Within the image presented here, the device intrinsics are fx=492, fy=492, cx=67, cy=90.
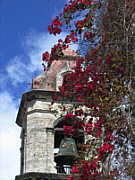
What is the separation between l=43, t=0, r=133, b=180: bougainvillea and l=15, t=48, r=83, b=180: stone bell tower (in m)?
5.64

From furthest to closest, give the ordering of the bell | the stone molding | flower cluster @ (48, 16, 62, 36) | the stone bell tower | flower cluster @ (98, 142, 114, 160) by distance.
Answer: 1. the stone molding
2. the stone bell tower
3. the bell
4. flower cluster @ (48, 16, 62, 36)
5. flower cluster @ (98, 142, 114, 160)

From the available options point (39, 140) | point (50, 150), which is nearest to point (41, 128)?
point (39, 140)

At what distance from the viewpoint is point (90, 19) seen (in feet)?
30.1

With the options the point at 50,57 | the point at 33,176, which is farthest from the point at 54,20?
the point at 33,176

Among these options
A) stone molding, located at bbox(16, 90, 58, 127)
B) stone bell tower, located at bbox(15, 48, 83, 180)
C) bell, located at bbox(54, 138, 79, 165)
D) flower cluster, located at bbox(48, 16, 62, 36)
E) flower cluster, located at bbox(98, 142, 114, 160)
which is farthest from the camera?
stone molding, located at bbox(16, 90, 58, 127)

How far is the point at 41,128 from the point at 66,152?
156 cm

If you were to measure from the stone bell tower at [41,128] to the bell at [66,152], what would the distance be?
0.96 ft

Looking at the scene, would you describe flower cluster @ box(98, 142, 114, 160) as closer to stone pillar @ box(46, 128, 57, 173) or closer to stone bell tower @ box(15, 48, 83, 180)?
stone bell tower @ box(15, 48, 83, 180)

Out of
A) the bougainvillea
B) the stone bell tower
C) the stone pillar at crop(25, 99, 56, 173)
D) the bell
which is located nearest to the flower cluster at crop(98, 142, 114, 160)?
the bougainvillea

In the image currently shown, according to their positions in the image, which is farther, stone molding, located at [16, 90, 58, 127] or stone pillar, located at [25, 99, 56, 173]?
stone molding, located at [16, 90, 58, 127]

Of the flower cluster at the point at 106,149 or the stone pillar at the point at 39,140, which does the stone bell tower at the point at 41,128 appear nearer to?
the stone pillar at the point at 39,140

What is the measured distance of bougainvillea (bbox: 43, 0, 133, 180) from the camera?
8172 millimetres

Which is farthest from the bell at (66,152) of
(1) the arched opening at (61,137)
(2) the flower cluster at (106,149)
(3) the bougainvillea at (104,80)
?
(2) the flower cluster at (106,149)

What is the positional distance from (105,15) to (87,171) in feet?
9.24
